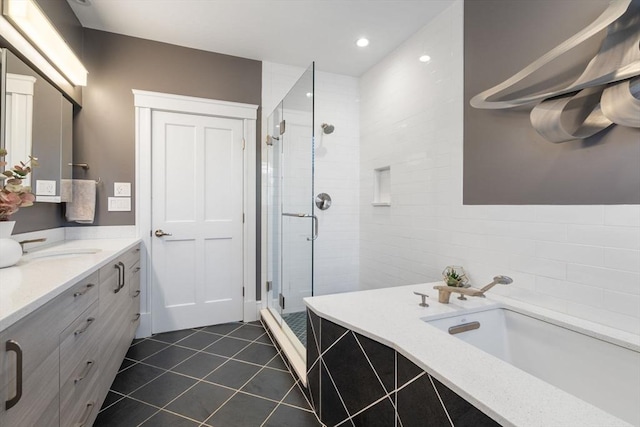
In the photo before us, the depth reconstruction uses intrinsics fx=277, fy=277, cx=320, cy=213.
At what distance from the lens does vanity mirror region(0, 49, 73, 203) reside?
4.91 feet

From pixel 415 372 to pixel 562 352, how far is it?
0.86 metres

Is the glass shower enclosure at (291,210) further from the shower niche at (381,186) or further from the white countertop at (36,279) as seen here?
the white countertop at (36,279)

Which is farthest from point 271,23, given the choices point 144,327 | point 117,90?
point 144,327

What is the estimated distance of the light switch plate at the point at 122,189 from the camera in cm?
240

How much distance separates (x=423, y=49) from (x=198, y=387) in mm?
2945

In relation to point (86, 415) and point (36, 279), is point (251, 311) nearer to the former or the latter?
point (86, 415)

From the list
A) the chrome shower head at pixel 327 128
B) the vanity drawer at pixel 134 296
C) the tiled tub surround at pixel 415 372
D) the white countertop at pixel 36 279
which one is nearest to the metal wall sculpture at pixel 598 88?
the tiled tub surround at pixel 415 372

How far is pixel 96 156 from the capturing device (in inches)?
92.1

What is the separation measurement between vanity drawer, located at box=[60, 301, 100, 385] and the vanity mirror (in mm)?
1027

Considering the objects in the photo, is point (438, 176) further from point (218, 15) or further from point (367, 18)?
point (218, 15)

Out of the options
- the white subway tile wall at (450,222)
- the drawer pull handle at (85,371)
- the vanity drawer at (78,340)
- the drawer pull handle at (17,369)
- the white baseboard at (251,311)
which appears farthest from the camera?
the white baseboard at (251,311)

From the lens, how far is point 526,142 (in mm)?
1521

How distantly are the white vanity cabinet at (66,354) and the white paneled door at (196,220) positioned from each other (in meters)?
0.79

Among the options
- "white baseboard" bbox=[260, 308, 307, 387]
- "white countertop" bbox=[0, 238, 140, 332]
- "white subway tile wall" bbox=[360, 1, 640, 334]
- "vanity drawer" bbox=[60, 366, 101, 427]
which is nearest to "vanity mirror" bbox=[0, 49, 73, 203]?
"white countertop" bbox=[0, 238, 140, 332]
